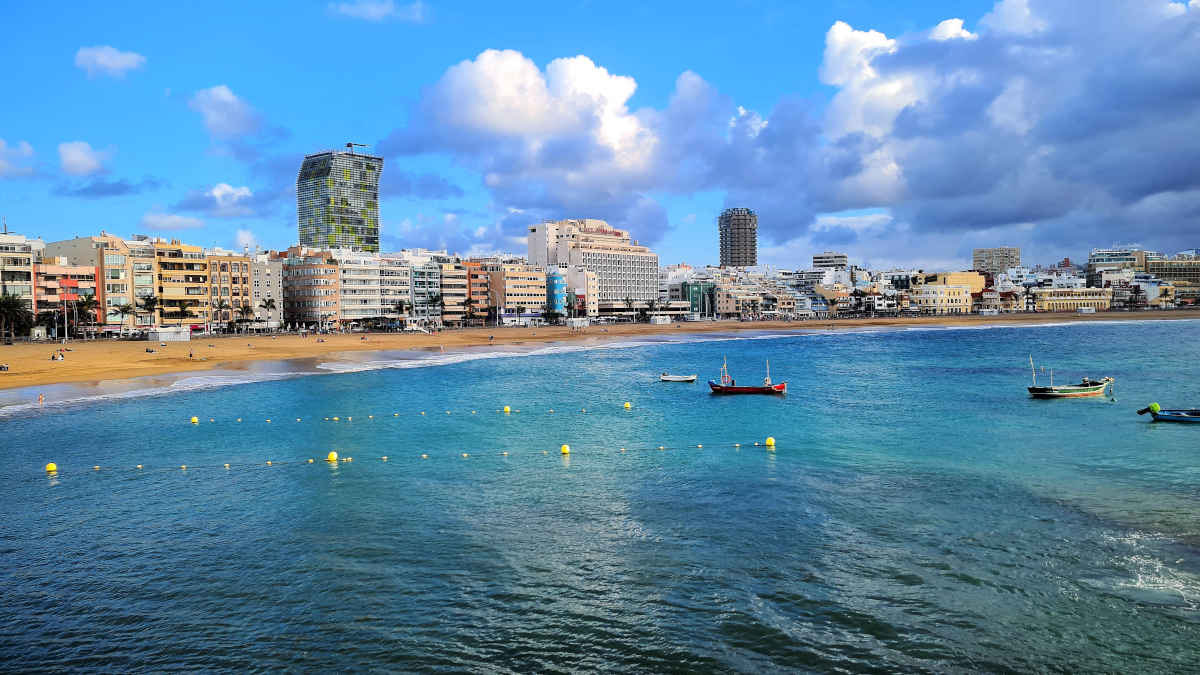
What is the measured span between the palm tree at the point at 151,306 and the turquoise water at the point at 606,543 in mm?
83642

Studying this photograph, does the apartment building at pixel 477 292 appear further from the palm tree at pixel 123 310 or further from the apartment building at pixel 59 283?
the apartment building at pixel 59 283

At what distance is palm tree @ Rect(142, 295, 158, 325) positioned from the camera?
11938cm

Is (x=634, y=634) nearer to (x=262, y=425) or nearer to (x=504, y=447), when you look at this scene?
(x=504, y=447)

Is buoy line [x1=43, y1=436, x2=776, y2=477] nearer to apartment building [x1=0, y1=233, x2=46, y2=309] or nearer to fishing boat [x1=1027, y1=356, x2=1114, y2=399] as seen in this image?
fishing boat [x1=1027, y1=356, x2=1114, y2=399]

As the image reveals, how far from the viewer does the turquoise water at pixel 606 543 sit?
14898 mm

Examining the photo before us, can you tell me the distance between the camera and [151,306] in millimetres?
119375

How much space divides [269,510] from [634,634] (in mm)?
14751

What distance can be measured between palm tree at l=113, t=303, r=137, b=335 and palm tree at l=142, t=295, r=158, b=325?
1.89m

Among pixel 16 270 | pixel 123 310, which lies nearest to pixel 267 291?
pixel 123 310

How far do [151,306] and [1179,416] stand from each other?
128113mm

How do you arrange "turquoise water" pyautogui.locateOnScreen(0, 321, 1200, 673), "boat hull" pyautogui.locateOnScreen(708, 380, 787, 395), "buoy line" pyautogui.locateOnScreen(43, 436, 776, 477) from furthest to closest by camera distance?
"boat hull" pyautogui.locateOnScreen(708, 380, 787, 395)
"buoy line" pyautogui.locateOnScreen(43, 436, 776, 477)
"turquoise water" pyautogui.locateOnScreen(0, 321, 1200, 673)

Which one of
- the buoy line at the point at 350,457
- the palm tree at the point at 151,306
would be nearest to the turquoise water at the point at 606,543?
the buoy line at the point at 350,457

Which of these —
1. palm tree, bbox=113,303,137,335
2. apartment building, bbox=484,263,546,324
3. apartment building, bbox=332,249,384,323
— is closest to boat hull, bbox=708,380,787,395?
palm tree, bbox=113,303,137,335

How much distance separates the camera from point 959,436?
3694 cm
